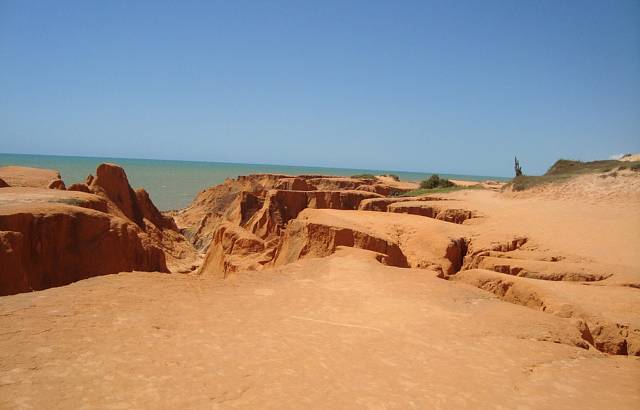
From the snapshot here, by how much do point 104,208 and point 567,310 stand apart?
13.7m

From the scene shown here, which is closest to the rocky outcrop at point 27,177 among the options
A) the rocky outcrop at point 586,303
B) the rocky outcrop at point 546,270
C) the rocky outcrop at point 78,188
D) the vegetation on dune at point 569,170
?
the rocky outcrop at point 78,188

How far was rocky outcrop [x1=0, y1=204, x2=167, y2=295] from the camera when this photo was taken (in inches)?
342

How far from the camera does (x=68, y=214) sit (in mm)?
10883

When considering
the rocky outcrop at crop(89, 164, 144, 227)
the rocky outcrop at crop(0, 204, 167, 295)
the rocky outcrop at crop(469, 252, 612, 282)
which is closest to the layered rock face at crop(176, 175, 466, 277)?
the rocky outcrop at crop(469, 252, 612, 282)

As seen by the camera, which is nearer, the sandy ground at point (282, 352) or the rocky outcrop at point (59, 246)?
the sandy ground at point (282, 352)

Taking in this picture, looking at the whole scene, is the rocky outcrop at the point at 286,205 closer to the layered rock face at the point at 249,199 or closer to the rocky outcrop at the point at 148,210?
the layered rock face at the point at 249,199

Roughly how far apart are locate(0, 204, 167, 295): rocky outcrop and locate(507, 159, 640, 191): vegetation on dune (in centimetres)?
2063

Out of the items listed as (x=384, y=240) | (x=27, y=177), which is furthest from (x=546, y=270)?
(x=27, y=177)

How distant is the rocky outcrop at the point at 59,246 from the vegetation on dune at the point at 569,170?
20627mm

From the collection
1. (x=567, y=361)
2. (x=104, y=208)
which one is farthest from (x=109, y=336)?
(x=104, y=208)

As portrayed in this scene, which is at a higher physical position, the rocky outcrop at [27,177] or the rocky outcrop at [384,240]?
the rocky outcrop at [27,177]

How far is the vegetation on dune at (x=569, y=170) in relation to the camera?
2217 centimetres

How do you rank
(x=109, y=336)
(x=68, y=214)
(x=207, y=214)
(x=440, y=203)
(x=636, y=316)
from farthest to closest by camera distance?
(x=207, y=214) < (x=440, y=203) < (x=68, y=214) < (x=636, y=316) < (x=109, y=336)

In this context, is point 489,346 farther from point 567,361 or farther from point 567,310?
point 567,310
